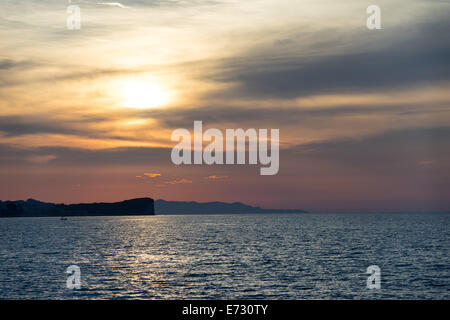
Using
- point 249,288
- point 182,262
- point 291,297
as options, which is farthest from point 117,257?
point 291,297

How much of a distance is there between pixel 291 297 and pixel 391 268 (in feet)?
106
